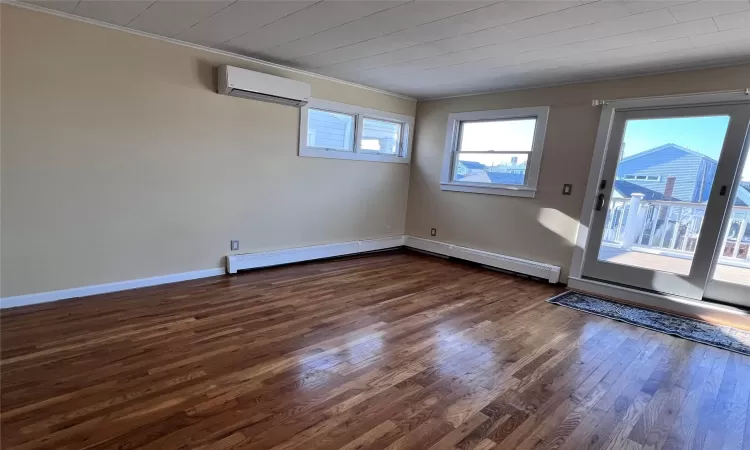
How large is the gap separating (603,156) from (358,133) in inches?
112

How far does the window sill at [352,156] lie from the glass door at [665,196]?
8.66ft

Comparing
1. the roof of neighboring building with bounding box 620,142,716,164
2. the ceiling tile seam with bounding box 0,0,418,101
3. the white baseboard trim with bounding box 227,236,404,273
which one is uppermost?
the ceiling tile seam with bounding box 0,0,418,101

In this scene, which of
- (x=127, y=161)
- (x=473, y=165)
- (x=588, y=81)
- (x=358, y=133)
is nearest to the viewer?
(x=127, y=161)

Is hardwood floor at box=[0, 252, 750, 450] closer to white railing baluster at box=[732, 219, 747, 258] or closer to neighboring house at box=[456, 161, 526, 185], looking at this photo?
white railing baluster at box=[732, 219, 747, 258]

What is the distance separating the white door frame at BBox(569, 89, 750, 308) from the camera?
3.24 metres

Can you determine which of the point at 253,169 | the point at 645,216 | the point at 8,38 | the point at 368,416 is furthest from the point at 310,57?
the point at 645,216

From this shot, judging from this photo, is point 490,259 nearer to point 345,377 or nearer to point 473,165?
point 473,165

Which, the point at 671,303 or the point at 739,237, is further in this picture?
the point at 671,303

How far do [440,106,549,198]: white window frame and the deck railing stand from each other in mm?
924

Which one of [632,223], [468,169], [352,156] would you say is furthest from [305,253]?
[632,223]

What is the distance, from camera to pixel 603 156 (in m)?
3.81

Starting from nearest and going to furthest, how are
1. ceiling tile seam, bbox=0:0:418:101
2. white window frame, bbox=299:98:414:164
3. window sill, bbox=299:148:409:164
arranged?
1. ceiling tile seam, bbox=0:0:418:101
2. white window frame, bbox=299:98:414:164
3. window sill, bbox=299:148:409:164

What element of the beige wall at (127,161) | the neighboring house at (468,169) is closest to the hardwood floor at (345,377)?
the beige wall at (127,161)

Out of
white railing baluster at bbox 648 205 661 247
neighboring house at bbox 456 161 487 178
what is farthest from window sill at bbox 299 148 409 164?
white railing baluster at bbox 648 205 661 247
